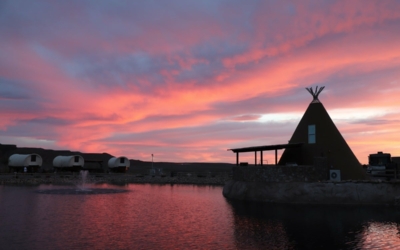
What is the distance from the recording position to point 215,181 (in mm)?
70438

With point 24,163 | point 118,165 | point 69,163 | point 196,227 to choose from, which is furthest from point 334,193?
point 24,163

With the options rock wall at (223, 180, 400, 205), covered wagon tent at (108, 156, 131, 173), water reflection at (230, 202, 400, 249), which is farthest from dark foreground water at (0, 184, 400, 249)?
covered wagon tent at (108, 156, 131, 173)

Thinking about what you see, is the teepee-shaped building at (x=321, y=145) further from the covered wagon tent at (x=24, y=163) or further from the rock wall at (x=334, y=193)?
the covered wagon tent at (x=24, y=163)

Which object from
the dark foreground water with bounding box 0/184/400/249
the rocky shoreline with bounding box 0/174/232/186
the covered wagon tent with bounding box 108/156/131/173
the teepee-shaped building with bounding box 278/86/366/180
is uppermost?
the teepee-shaped building with bounding box 278/86/366/180

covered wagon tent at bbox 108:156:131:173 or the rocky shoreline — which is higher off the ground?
covered wagon tent at bbox 108:156:131:173

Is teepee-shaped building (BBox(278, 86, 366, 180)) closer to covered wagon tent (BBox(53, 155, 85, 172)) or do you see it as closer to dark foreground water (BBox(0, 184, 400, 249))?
dark foreground water (BBox(0, 184, 400, 249))

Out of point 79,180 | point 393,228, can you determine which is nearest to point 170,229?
point 393,228

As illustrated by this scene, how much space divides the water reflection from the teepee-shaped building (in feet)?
21.9

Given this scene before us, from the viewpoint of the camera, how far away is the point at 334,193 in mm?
33312

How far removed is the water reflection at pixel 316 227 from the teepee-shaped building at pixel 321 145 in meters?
6.69

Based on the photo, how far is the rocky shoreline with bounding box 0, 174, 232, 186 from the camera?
69.5 metres

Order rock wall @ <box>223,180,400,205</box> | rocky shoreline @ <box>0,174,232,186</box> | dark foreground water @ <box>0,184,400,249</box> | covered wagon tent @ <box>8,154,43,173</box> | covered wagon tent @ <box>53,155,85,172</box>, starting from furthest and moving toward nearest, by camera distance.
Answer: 1. covered wagon tent @ <box>53,155,85,172</box>
2. covered wagon tent @ <box>8,154,43,173</box>
3. rocky shoreline @ <box>0,174,232,186</box>
4. rock wall @ <box>223,180,400,205</box>
5. dark foreground water @ <box>0,184,400,249</box>

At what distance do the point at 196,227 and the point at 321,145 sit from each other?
800 inches

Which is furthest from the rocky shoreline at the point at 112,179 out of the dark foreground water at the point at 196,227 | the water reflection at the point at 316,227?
the water reflection at the point at 316,227
